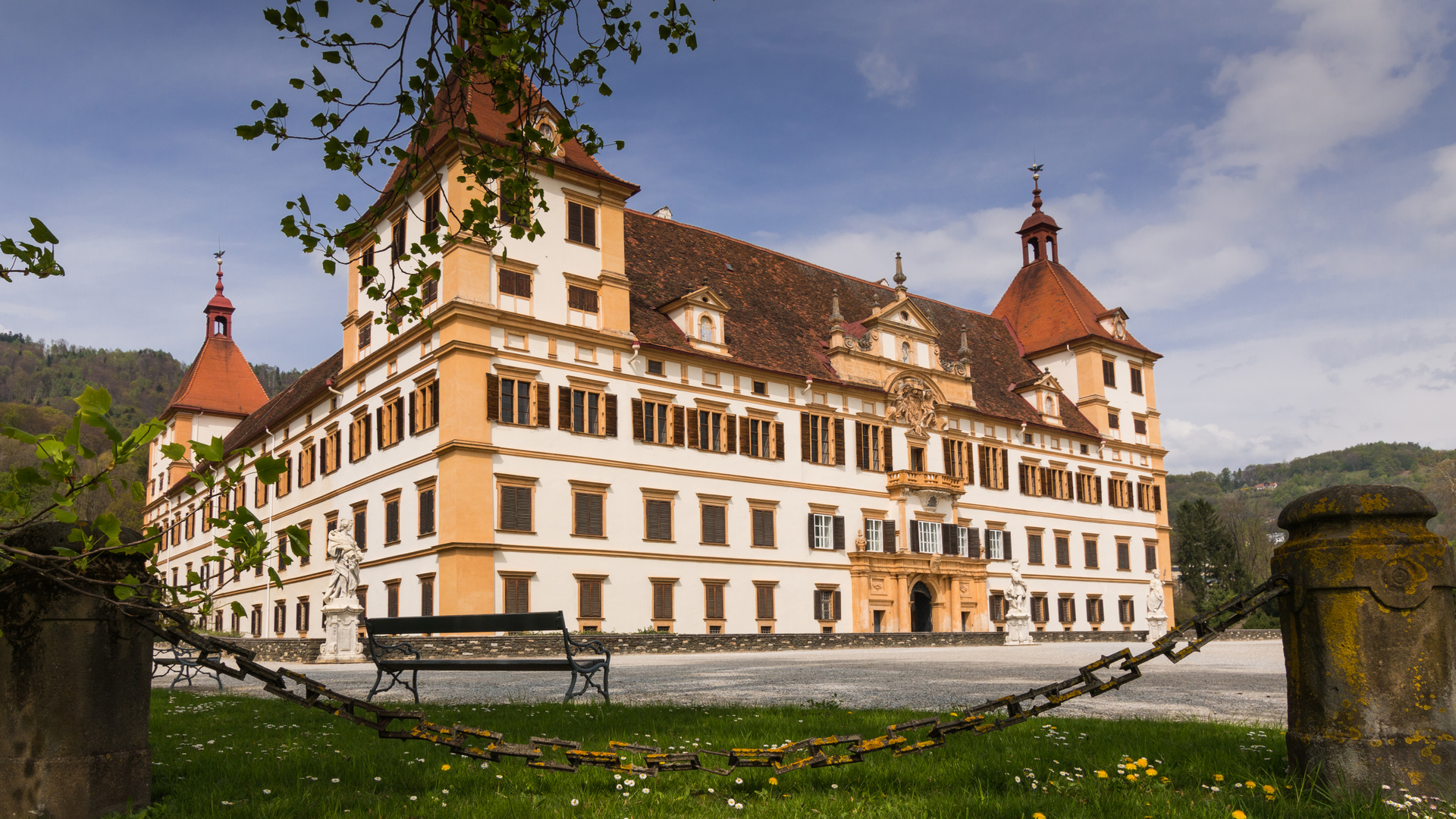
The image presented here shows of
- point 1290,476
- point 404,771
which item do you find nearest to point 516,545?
point 404,771

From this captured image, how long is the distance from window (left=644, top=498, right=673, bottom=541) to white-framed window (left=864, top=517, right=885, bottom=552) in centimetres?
882

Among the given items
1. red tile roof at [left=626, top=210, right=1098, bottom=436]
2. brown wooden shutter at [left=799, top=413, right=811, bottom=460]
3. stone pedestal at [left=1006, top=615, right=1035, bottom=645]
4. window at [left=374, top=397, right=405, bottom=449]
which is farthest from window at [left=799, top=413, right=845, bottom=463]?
window at [left=374, top=397, right=405, bottom=449]

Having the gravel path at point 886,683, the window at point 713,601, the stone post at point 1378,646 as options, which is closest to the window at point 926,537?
the window at point 713,601

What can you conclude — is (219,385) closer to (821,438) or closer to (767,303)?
(767,303)

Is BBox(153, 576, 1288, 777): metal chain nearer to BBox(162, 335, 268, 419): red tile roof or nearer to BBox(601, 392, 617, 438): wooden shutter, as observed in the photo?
BBox(601, 392, 617, 438): wooden shutter

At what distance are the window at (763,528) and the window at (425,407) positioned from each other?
1146 centimetres

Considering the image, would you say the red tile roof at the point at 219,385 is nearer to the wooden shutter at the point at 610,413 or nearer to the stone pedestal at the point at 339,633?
the wooden shutter at the point at 610,413

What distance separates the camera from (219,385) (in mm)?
62219

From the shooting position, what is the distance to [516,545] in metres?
30.7

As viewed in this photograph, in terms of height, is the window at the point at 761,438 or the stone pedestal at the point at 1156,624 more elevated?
the window at the point at 761,438

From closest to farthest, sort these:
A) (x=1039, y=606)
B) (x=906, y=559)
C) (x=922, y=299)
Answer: (x=906, y=559), (x=1039, y=606), (x=922, y=299)

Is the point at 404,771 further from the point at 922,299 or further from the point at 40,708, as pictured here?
the point at 922,299

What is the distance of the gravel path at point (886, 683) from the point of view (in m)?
10.7

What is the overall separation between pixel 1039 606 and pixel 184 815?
148 ft
